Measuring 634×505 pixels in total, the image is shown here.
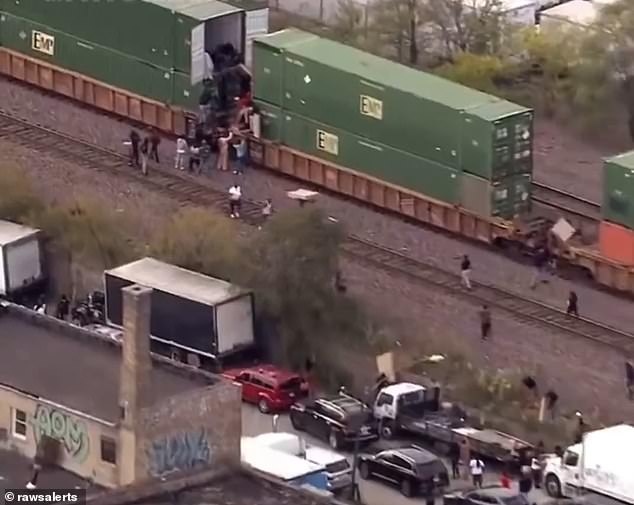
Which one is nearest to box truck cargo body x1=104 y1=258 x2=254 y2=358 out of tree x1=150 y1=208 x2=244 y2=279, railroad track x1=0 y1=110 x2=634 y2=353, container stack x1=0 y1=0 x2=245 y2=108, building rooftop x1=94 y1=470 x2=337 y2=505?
tree x1=150 y1=208 x2=244 y2=279

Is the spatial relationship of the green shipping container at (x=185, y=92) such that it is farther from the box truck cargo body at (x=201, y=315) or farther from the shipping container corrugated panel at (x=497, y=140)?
the box truck cargo body at (x=201, y=315)

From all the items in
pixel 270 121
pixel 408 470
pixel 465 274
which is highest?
pixel 408 470

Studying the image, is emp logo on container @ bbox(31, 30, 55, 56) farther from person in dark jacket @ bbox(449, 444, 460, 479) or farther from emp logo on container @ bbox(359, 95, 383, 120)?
person in dark jacket @ bbox(449, 444, 460, 479)

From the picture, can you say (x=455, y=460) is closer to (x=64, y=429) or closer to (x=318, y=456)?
(x=318, y=456)

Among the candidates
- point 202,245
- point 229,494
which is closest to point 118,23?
point 202,245

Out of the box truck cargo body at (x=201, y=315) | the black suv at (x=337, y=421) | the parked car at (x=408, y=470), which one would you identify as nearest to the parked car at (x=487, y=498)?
the parked car at (x=408, y=470)

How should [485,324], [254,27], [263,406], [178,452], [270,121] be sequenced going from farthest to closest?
[254,27], [270,121], [485,324], [263,406], [178,452]

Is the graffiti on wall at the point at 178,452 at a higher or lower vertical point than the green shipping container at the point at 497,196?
higher
